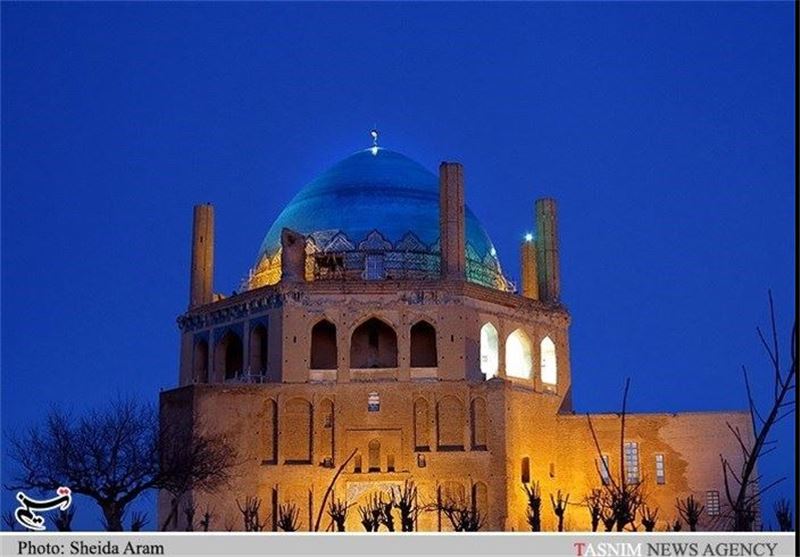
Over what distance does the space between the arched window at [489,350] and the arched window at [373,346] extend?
9.58 ft

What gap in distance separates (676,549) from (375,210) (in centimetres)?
3481

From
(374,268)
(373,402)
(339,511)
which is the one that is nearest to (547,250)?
(374,268)

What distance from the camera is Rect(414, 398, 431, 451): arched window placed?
41.9 meters

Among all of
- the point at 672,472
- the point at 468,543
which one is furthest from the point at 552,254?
the point at 468,543

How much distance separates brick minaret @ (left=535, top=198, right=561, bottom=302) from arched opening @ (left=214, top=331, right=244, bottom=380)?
1069 cm

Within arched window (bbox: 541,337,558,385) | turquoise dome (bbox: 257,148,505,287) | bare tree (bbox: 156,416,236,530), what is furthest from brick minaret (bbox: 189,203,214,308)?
arched window (bbox: 541,337,558,385)

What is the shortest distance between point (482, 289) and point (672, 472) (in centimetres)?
826

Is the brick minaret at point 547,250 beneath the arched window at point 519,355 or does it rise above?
above

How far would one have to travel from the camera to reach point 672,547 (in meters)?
12.9

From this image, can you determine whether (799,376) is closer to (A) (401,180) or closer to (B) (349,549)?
(B) (349,549)

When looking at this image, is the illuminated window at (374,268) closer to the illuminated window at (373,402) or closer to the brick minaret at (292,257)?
the brick minaret at (292,257)

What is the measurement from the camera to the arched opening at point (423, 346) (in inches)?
1758

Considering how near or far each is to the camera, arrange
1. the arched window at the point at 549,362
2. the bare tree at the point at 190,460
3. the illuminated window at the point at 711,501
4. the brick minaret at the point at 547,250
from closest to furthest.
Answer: the bare tree at the point at 190,460, the illuminated window at the point at 711,501, the arched window at the point at 549,362, the brick minaret at the point at 547,250

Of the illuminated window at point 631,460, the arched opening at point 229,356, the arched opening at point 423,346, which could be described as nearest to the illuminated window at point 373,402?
the arched opening at point 423,346
